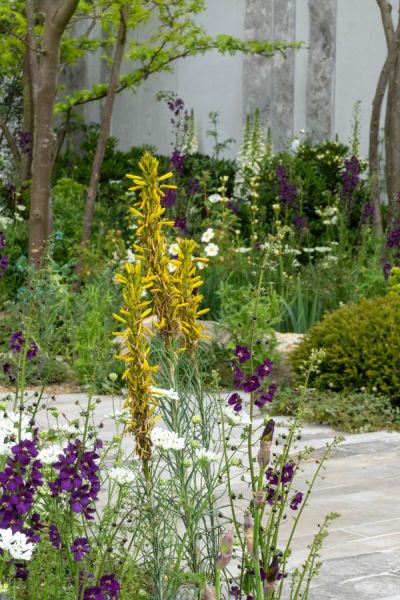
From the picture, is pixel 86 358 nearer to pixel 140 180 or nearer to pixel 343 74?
pixel 140 180

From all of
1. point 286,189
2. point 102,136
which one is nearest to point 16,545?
point 102,136

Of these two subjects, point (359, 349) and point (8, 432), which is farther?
point (359, 349)

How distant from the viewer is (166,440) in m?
2.96

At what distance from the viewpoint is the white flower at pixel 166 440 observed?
293 cm

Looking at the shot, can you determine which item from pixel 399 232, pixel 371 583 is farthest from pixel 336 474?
pixel 399 232

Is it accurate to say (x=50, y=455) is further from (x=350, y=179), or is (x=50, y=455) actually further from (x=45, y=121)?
(x=350, y=179)

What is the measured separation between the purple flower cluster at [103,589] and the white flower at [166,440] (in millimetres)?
357

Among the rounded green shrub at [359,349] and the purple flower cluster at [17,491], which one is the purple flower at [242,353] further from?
the rounded green shrub at [359,349]

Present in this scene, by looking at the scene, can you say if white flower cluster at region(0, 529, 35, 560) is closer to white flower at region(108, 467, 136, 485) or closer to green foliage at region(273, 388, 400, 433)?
white flower at region(108, 467, 136, 485)

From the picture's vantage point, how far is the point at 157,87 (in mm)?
16016

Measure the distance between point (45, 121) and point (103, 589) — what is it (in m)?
7.19

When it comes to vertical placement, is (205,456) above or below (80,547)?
above

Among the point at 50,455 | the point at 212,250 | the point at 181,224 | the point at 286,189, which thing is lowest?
the point at 50,455

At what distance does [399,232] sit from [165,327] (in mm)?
6489
